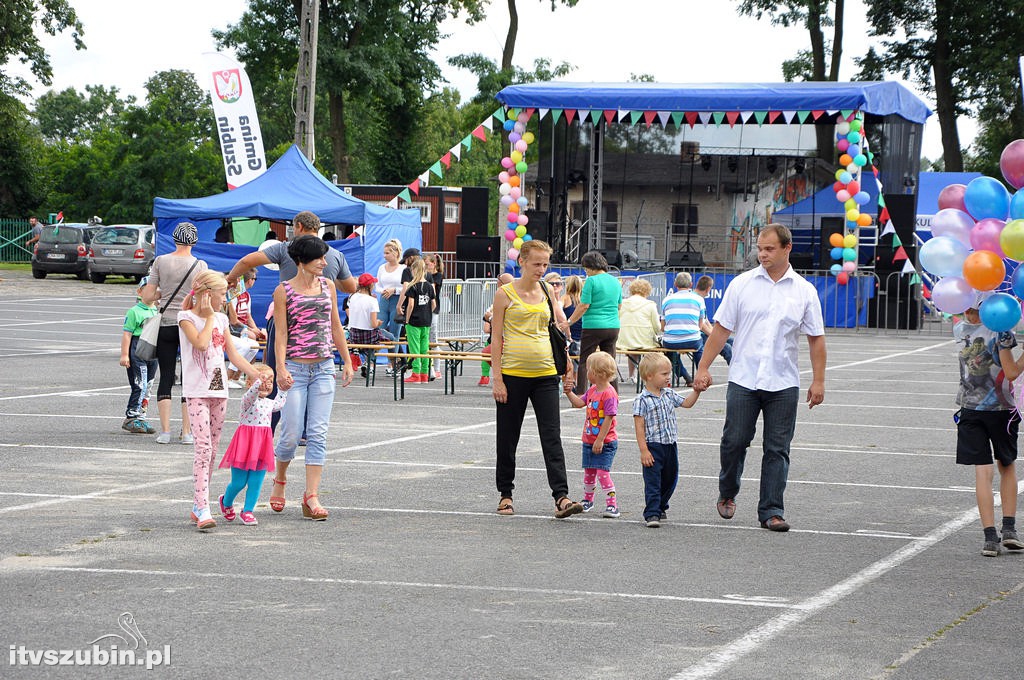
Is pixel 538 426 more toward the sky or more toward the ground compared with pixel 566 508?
more toward the sky

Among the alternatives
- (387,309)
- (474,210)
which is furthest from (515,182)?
(387,309)

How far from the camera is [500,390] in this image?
29.4 ft

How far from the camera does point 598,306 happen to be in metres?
15.0

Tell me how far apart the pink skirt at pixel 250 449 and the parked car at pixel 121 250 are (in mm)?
36408

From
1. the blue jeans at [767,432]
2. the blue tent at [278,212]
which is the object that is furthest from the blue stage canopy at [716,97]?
the blue jeans at [767,432]

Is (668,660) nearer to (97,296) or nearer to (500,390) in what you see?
(500,390)

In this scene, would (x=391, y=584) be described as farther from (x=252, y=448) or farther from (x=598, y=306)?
(x=598, y=306)

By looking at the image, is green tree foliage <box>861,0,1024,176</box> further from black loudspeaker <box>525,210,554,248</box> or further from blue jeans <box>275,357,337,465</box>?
blue jeans <box>275,357,337,465</box>

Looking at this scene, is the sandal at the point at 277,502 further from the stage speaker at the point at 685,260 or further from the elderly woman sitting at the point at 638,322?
the stage speaker at the point at 685,260

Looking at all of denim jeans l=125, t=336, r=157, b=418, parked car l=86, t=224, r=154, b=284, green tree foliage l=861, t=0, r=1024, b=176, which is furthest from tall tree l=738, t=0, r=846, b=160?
denim jeans l=125, t=336, r=157, b=418

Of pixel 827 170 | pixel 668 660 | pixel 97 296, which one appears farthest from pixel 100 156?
pixel 668 660

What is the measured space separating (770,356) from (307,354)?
2.87m

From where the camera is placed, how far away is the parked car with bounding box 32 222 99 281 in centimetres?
4484

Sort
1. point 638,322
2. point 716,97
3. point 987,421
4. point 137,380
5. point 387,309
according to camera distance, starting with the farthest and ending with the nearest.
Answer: point 716,97, point 387,309, point 638,322, point 137,380, point 987,421
